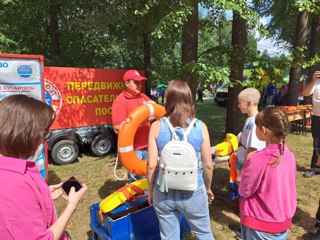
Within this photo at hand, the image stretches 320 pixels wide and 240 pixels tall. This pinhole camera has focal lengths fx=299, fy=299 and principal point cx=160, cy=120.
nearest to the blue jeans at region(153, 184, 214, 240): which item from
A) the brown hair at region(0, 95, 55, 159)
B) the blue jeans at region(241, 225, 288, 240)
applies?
the blue jeans at region(241, 225, 288, 240)

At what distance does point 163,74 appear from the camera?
5617 millimetres

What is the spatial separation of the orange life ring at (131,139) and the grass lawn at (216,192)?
102cm

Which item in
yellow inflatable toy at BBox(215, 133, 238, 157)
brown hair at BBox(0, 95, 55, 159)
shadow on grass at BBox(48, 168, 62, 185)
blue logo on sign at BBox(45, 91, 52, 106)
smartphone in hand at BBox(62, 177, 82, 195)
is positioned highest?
brown hair at BBox(0, 95, 55, 159)

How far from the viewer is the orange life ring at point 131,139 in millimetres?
3643

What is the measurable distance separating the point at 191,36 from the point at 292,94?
638 cm

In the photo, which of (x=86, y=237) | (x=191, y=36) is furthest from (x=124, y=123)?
(x=191, y=36)

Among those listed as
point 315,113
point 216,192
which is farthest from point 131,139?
point 315,113

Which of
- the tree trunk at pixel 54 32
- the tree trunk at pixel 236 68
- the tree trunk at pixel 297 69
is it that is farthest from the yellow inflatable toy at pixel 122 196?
the tree trunk at pixel 54 32

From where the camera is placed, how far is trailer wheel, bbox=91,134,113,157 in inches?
282

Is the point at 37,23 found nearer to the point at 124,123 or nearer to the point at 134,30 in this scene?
the point at 134,30

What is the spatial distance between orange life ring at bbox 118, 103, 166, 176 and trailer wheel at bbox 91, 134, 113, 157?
3.62 metres

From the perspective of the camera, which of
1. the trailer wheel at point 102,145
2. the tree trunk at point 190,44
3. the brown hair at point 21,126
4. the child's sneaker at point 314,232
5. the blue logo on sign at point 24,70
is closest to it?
the brown hair at point 21,126

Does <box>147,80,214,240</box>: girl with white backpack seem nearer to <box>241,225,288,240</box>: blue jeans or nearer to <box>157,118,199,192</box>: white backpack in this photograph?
<box>157,118,199,192</box>: white backpack

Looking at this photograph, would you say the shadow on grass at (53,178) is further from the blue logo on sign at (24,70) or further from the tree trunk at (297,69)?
the tree trunk at (297,69)
